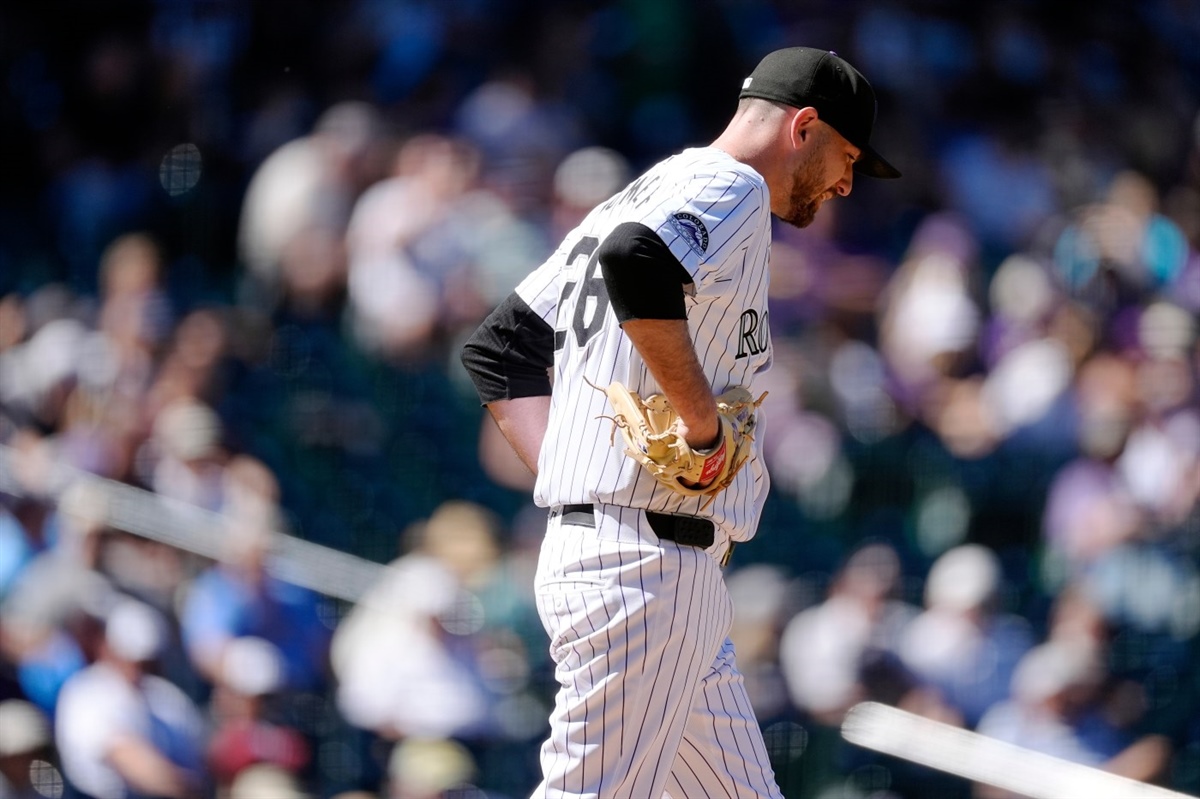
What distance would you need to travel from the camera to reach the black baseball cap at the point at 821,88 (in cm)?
239

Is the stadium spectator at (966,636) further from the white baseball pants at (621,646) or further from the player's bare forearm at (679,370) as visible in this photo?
the player's bare forearm at (679,370)

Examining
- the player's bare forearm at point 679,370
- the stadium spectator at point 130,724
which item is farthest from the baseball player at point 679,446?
the stadium spectator at point 130,724

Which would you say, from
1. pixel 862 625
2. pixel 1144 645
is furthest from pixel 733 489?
pixel 1144 645

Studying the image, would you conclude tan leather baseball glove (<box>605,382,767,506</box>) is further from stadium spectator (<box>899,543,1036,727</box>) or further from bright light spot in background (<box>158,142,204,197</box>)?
bright light spot in background (<box>158,142,204,197</box>)

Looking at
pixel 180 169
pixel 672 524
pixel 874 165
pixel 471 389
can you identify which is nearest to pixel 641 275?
pixel 672 524

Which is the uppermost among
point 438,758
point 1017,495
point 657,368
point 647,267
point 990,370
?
point 647,267

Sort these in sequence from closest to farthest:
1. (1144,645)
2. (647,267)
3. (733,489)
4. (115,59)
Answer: (647,267) < (733,489) < (1144,645) < (115,59)

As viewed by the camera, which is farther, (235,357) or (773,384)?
(235,357)

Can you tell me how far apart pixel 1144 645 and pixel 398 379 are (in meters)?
2.14

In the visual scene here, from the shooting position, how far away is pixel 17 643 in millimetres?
4418

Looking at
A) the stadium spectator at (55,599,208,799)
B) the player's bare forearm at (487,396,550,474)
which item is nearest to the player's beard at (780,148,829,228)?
the player's bare forearm at (487,396,550,474)

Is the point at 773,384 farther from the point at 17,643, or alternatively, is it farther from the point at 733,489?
the point at 17,643

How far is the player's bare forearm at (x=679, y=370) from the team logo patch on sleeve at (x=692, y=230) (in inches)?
4.9

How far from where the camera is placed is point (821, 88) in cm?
240
